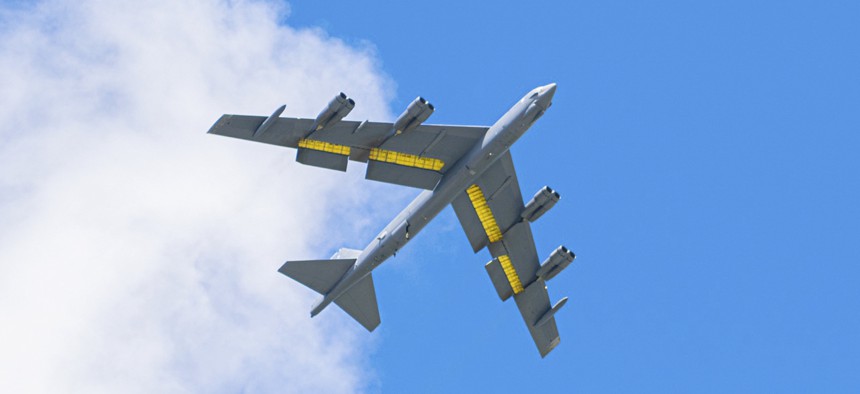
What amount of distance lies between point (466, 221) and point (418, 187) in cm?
493

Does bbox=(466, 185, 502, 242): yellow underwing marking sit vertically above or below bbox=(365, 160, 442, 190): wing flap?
below

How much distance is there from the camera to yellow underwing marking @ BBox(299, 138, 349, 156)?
2692 inches

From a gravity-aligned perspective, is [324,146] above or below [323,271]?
above

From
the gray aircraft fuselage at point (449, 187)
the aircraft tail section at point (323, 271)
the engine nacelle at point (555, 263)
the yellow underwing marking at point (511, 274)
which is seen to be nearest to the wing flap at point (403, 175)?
the gray aircraft fuselage at point (449, 187)

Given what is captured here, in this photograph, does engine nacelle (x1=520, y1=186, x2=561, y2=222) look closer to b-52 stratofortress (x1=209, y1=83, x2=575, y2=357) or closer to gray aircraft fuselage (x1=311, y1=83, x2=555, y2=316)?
b-52 stratofortress (x1=209, y1=83, x2=575, y2=357)

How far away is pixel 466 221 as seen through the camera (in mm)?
74688

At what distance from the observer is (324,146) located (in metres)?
69.0

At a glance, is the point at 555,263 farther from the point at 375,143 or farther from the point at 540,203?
the point at 375,143

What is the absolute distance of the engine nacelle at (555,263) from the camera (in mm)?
76188

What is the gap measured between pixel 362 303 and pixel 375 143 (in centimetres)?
1064

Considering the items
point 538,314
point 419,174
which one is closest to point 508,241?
point 538,314

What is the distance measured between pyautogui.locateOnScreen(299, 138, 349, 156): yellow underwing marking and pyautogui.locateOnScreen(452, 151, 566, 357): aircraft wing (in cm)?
824

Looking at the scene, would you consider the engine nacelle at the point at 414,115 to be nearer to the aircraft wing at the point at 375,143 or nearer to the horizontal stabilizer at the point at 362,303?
the aircraft wing at the point at 375,143

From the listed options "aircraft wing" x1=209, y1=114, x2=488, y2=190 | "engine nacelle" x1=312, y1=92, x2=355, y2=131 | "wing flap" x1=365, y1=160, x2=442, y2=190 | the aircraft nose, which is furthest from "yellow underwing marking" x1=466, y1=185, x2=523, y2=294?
"engine nacelle" x1=312, y1=92, x2=355, y2=131
